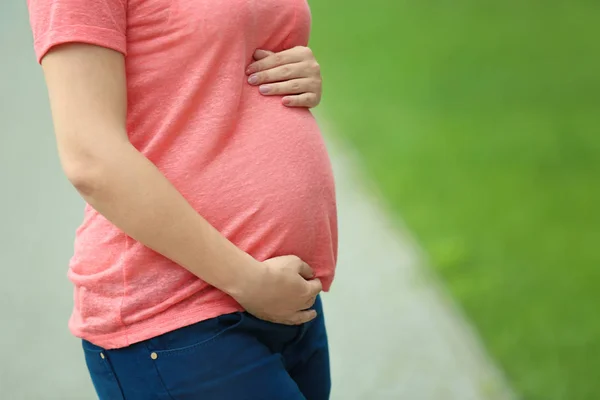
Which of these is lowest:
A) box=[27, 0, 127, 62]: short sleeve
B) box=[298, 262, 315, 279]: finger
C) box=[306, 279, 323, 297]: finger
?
box=[306, 279, 323, 297]: finger

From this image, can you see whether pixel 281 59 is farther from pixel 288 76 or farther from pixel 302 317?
pixel 302 317

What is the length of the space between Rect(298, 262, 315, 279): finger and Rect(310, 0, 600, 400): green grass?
3.84ft

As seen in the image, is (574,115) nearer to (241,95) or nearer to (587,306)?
(587,306)

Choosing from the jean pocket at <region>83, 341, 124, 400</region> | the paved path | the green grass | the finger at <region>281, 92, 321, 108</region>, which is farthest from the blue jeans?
the green grass

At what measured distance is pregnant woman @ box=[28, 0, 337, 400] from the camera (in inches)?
29.0

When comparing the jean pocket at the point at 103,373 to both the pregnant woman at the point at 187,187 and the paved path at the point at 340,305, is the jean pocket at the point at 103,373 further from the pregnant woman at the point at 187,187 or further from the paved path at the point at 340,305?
the paved path at the point at 340,305

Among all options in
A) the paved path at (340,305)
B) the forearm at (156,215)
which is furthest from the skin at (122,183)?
the paved path at (340,305)

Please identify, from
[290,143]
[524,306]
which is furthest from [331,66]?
[290,143]

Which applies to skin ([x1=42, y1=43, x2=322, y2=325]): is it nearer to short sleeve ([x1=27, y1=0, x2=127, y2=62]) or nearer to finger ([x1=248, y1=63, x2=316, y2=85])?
short sleeve ([x1=27, y1=0, x2=127, y2=62])

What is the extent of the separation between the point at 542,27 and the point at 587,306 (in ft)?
7.70

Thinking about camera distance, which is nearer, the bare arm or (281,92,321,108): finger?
the bare arm

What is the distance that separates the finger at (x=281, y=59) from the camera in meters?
0.88

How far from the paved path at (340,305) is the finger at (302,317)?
1.04 metres

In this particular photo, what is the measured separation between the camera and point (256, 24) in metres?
0.84
